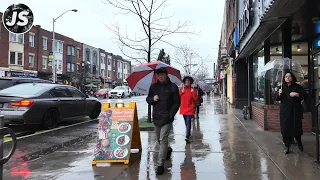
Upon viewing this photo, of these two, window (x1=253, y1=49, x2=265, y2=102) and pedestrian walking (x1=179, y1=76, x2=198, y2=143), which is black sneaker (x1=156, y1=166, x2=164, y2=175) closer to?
pedestrian walking (x1=179, y1=76, x2=198, y2=143)

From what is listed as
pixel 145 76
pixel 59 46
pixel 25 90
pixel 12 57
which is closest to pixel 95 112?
pixel 25 90

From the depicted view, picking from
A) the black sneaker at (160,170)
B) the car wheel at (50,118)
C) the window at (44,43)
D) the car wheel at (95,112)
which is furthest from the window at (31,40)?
the black sneaker at (160,170)

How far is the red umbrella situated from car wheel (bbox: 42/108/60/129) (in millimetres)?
4220

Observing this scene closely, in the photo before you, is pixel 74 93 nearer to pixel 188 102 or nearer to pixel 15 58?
pixel 188 102

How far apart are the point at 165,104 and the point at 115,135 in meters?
1.22

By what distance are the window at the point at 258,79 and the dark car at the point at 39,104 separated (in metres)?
6.74

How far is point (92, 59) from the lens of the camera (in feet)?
213

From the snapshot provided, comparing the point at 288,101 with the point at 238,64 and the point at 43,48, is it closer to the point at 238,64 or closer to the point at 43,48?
the point at 238,64

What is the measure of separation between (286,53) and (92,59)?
192ft

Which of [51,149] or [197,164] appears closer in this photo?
[197,164]

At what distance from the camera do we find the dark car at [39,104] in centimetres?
975

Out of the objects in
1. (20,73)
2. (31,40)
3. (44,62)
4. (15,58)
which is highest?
(31,40)

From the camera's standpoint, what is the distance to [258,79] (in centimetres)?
1294

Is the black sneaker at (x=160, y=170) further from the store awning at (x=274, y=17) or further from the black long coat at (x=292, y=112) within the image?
the store awning at (x=274, y=17)
